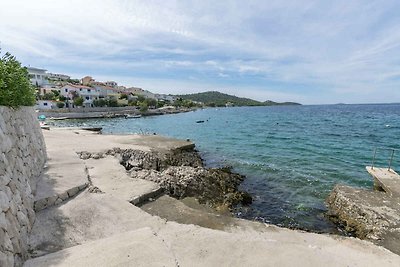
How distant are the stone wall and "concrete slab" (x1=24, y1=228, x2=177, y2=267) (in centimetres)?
54

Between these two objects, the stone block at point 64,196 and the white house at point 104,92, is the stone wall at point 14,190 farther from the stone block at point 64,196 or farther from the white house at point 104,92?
the white house at point 104,92

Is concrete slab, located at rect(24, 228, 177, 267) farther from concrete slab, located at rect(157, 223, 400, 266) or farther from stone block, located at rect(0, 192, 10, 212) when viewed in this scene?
stone block, located at rect(0, 192, 10, 212)

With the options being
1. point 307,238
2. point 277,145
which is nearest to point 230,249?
point 307,238

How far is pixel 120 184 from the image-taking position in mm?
9992

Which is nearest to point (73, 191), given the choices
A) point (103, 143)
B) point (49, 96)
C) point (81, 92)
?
point (103, 143)

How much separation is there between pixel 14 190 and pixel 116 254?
8.56 feet

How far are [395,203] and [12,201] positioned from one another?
40.3 feet

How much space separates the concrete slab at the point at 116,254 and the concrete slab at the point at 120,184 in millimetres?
2973

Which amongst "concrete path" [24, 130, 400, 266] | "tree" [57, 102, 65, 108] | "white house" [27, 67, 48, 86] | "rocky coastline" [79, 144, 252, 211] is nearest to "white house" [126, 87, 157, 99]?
"white house" [27, 67, 48, 86]

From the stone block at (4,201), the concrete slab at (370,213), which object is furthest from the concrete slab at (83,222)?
the concrete slab at (370,213)

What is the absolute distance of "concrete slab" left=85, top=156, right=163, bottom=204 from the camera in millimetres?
9005

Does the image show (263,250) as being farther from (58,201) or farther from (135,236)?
(58,201)

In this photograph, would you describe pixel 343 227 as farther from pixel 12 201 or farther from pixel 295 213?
pixel 12 201

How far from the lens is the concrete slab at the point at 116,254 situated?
15.8ft
